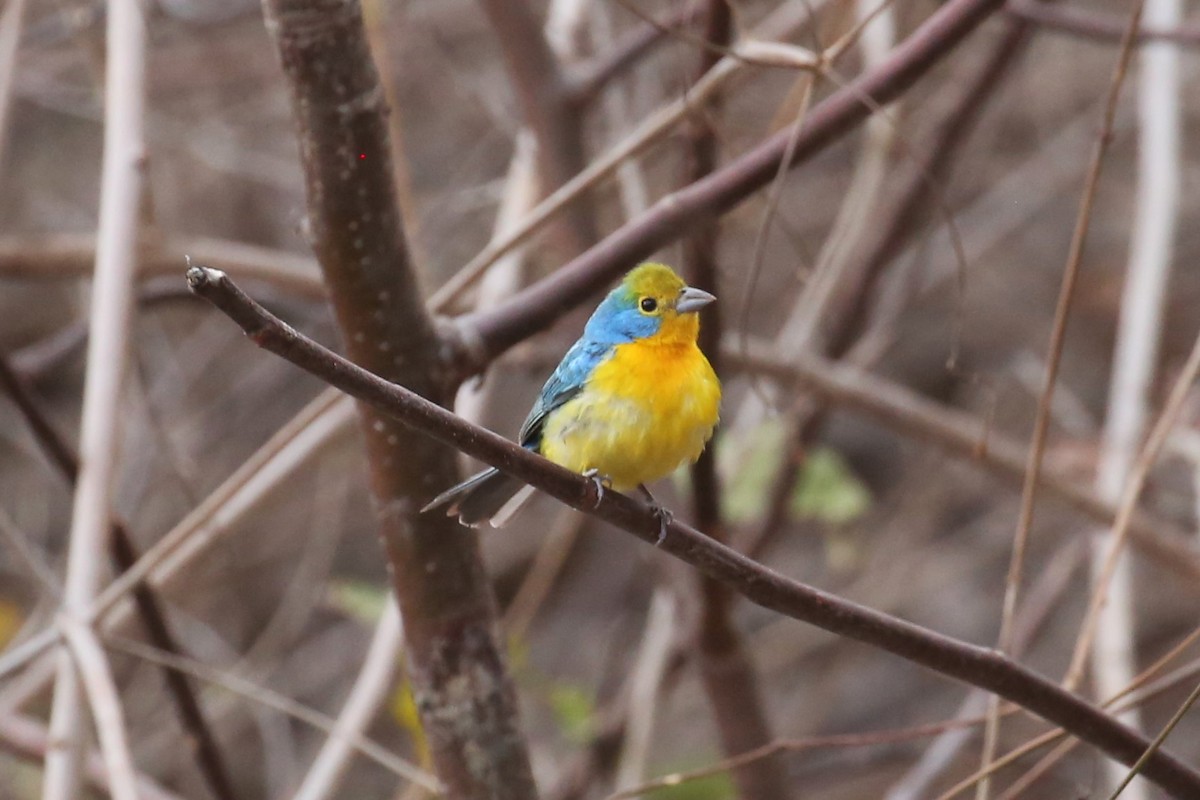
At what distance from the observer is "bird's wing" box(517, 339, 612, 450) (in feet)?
7.22

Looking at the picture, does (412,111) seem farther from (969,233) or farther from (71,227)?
(969,233)

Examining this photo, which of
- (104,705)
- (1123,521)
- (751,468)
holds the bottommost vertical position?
(751,468)

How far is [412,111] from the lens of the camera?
6.07 meters

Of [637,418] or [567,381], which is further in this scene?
[567,381]

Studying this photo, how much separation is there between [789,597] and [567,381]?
78cm

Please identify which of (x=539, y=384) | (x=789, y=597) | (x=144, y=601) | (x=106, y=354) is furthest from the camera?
(x=539, y=384)

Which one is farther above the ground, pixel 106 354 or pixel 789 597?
pixel 106 354

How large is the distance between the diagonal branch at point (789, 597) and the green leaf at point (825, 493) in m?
1.91

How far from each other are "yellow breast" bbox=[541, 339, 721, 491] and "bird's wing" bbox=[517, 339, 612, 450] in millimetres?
26

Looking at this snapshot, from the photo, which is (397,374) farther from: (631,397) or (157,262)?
(157,262)

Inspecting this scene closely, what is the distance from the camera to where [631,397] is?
208 centimetres

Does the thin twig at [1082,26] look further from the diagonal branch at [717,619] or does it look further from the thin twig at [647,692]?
the thin twig at [647,692]

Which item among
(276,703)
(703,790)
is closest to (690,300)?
(276,703)

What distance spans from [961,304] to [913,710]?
3.97 meters
